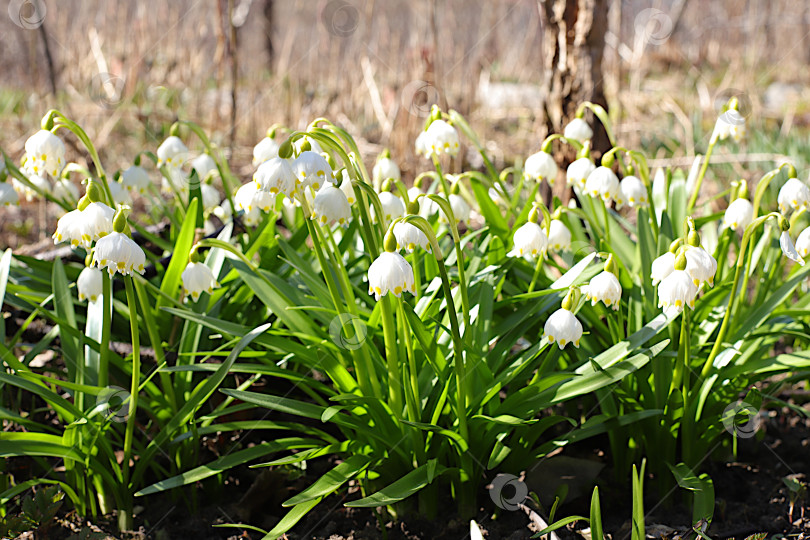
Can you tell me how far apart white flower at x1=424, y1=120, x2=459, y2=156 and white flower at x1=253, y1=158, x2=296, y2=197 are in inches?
27.3

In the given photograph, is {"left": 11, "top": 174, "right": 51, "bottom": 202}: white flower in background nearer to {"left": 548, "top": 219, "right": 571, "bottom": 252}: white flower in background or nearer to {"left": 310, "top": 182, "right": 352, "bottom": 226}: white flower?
{"left": 310, "top": 182, "right": 352, "bottom": 226}: white flower

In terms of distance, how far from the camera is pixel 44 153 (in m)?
Result: 1.74

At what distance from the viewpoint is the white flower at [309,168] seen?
4.89 feet

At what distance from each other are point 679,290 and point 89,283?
1.48m

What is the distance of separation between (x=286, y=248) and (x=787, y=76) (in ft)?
34.4

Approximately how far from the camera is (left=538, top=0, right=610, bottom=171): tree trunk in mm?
3061

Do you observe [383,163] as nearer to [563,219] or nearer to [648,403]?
[563,219]

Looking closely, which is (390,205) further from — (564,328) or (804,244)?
(804,244)

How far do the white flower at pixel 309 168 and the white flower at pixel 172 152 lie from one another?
1.01 meters

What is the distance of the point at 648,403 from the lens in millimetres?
1961

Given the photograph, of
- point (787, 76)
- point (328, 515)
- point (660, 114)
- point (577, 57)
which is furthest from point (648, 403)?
point (787, 76)

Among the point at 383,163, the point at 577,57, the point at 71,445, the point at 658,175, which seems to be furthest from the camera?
the point at 577,57

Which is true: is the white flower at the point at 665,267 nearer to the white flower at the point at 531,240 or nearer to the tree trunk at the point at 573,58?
the white flower at the point at 531,240

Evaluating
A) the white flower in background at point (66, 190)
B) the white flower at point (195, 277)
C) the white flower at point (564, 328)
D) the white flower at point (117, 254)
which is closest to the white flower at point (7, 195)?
the white flower in background at point (66, 190)
